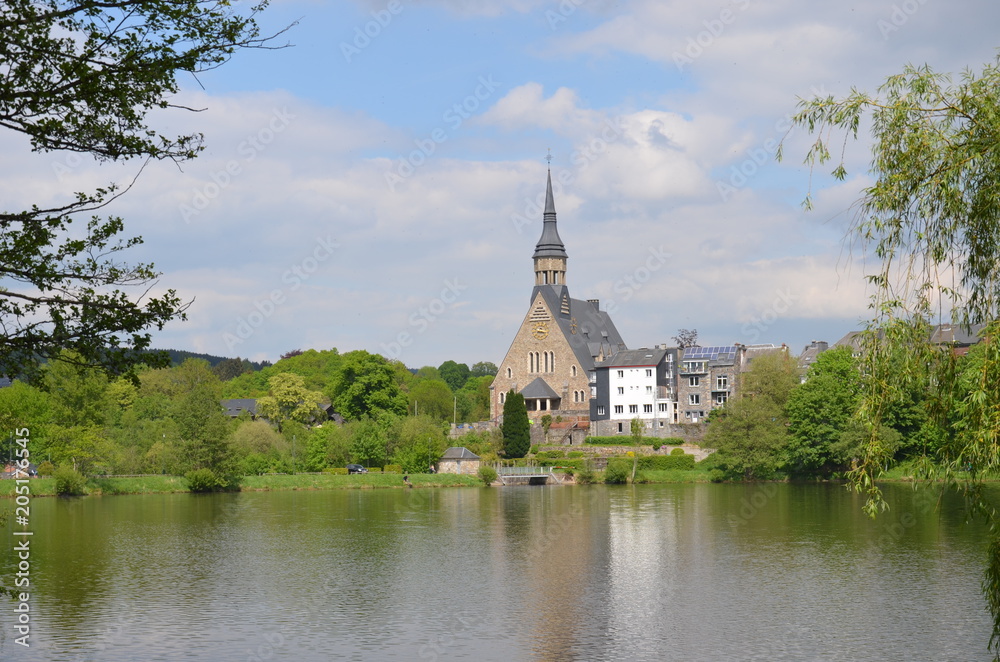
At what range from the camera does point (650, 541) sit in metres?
40.9

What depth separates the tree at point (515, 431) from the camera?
9444 centimetres

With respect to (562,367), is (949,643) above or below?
below

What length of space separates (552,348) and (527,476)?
99.4ft

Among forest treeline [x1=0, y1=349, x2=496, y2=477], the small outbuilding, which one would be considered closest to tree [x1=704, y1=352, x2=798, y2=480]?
the small outbuilding

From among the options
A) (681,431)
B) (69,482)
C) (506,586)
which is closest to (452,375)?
(681,431)

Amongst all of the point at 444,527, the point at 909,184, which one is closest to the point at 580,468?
the point at 444,527

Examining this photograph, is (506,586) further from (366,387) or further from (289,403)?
(289,403)

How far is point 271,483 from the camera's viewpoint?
242 feet

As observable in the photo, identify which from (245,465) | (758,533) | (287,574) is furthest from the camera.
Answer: (245,465)

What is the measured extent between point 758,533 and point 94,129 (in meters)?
35.2

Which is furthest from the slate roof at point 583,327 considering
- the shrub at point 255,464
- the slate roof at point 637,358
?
the shrub at point 255,464

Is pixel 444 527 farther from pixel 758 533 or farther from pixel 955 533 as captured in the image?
pixel 955 533

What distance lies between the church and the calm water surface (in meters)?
56.1

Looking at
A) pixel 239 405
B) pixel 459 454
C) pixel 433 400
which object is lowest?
pixel 459 454
